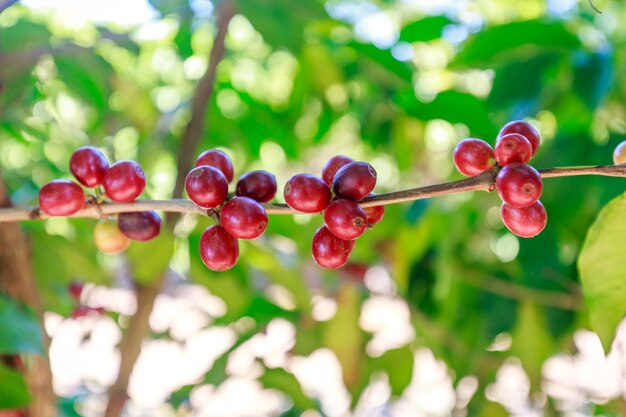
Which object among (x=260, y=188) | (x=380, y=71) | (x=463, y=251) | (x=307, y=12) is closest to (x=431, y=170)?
(x=463, y=251)

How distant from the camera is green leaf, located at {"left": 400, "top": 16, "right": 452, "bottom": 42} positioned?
2.90 feet

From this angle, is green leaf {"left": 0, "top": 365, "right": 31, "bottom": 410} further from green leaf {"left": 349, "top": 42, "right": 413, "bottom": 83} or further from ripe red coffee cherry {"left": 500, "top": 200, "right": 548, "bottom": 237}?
green leaf {"left": 349, "top": 42, "right": 413, "bottom": 83}

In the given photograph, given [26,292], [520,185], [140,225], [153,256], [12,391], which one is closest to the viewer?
[520,185]

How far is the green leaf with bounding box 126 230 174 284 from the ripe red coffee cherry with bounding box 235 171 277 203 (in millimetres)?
412

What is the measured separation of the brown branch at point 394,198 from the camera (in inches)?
11.9

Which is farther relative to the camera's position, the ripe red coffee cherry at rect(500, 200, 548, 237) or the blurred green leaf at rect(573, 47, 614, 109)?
the blurred green leaf at rect(573, 47, 614, 109)

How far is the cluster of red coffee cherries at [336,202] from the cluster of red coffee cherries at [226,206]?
2 cm

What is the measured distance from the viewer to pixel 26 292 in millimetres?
678

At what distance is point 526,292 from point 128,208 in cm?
69

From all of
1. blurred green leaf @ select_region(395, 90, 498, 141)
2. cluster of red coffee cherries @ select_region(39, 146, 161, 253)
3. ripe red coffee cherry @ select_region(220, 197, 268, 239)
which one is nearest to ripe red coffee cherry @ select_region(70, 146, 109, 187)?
cluster of red coffee cherries @ select_region(39, 146, 161, 253)

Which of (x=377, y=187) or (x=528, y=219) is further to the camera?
(x=377, y=187)

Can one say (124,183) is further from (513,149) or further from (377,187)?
(377,187)

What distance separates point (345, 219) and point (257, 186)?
0.08 metres

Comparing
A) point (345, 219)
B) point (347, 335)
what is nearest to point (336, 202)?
point (345, 219)
